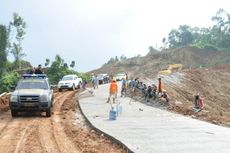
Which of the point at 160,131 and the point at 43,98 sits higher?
the point at 43,98

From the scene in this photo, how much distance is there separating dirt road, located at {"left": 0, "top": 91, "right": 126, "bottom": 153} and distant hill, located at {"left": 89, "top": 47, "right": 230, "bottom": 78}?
73.0 m

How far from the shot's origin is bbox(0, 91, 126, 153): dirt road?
1511cm

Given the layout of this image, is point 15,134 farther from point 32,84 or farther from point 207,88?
point 207,88

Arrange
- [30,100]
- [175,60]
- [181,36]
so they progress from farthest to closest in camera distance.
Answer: [181,36], [175,60], [30,100]

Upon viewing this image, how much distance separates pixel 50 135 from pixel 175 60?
3337 inches

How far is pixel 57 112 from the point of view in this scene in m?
26.6

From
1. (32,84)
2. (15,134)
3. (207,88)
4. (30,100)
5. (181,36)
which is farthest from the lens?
(181,36)

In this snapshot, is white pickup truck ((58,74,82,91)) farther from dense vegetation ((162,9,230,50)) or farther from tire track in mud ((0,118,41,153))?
dense vegetation ((162,9,230,50))

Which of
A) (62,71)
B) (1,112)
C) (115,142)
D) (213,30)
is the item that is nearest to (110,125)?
(115,142)

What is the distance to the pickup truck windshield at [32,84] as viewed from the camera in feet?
82.8

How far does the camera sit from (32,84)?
25.5m

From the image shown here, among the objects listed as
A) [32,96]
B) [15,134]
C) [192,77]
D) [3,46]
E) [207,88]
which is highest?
[3,46]

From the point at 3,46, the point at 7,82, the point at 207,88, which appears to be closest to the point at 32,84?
the point at 7,82

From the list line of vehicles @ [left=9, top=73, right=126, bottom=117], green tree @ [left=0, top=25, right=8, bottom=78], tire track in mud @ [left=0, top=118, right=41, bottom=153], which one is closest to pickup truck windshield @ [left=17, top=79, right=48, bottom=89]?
line of vehicles @ [left=9, top=73, right=126, bottom=117]
